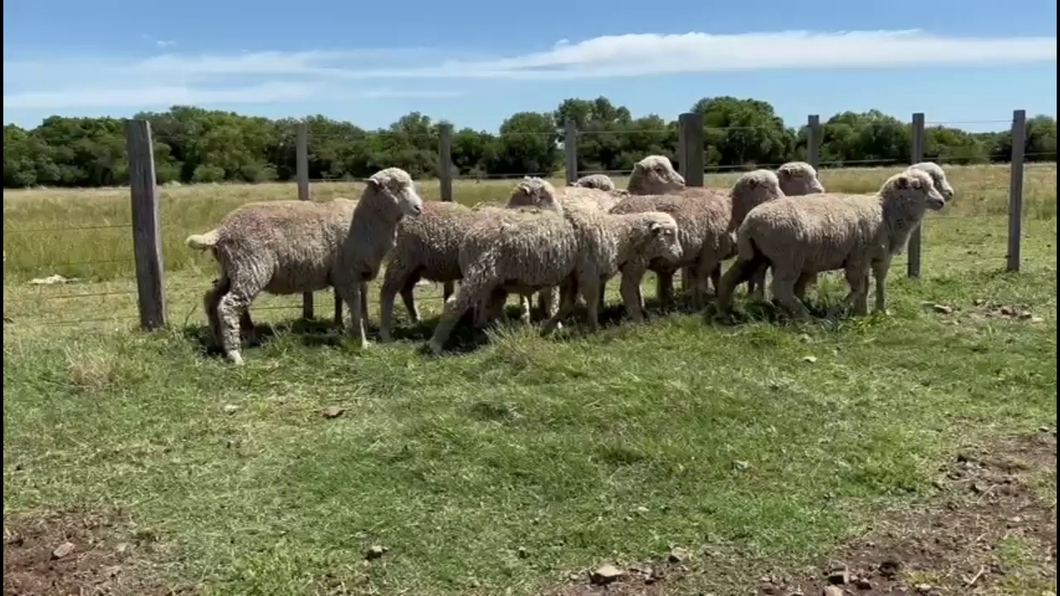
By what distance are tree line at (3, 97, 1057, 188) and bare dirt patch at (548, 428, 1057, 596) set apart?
977 centimetres

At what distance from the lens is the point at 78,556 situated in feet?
15.8

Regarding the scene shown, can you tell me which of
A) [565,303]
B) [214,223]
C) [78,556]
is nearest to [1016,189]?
[565,303]

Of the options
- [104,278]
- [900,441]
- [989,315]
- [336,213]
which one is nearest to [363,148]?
[104,278]

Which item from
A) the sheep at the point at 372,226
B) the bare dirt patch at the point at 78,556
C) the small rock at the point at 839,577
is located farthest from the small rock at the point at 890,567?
the sheep at the point at 372,226

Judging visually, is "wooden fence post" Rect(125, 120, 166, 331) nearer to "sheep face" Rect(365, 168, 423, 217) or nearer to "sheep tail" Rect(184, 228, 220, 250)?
"sheep tail" Rect(184, 228, 220, 250)

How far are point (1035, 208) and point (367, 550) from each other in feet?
68.7

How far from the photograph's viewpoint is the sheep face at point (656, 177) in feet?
37.2

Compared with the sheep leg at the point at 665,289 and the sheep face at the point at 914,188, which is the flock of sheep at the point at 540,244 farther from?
the sheep leg at the point at 665,289

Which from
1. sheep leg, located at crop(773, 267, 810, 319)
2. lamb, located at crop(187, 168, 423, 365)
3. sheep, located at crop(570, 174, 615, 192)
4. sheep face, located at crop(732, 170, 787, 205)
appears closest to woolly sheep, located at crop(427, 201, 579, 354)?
lamb, located at crop(187, 168, 423, 365)

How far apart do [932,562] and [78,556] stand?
398 cm

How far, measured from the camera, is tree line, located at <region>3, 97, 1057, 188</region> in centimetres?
1848

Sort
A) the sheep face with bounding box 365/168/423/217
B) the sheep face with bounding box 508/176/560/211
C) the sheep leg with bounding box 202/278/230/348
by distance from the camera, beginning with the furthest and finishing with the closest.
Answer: the sheep face with bounding box 508/176/560/211 < the sheep face with bounding box 365/168/423/217 < the sheep leg with bounding box 202/278/230/348

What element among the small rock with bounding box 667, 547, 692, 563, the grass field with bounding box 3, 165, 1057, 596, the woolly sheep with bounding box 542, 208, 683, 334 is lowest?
the small rock with bounding box 667, 547, 692, 563

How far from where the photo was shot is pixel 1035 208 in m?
21.8
